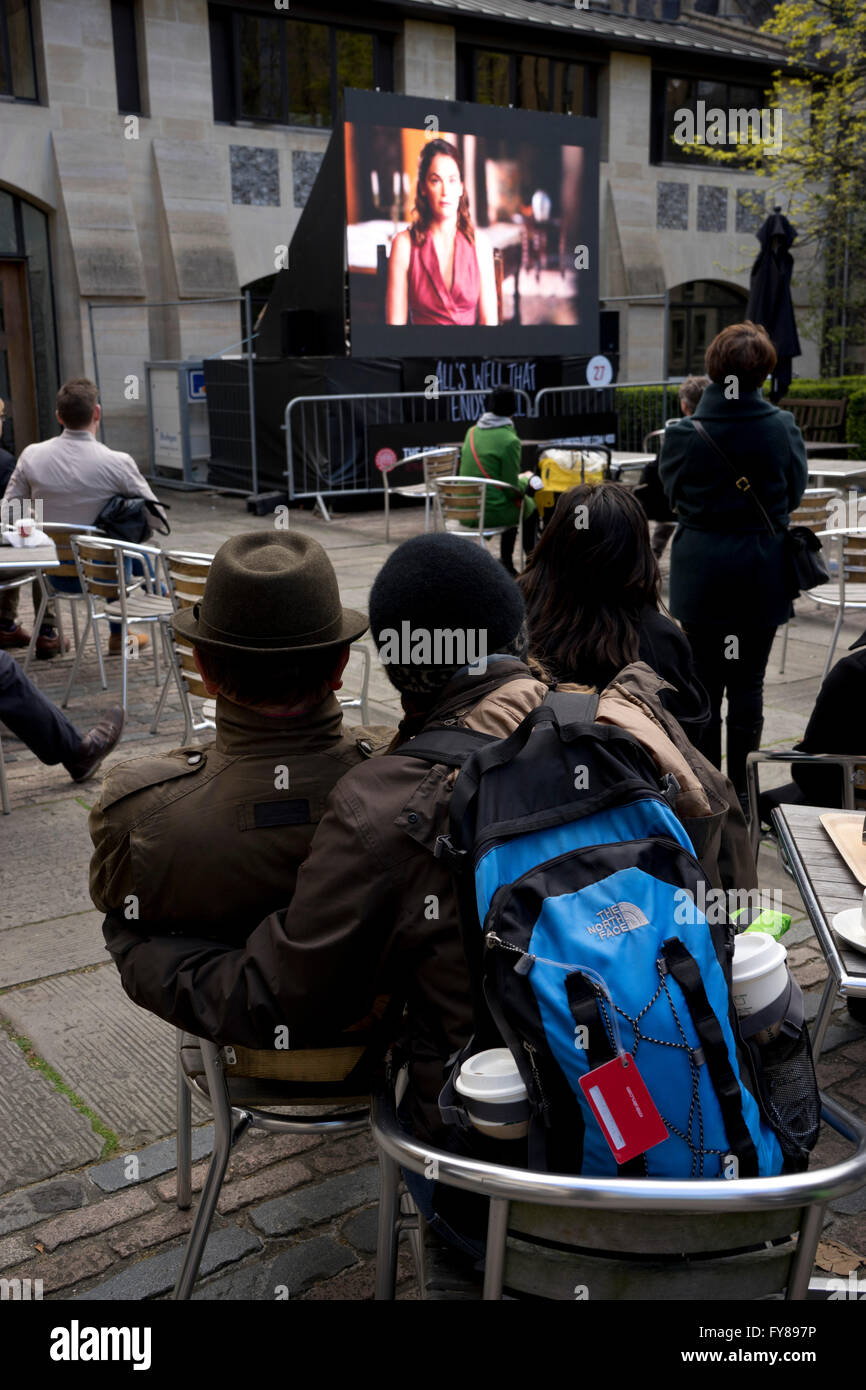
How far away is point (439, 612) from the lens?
1.96 m

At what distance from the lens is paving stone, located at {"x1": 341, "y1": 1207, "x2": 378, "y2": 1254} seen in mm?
→ 2664

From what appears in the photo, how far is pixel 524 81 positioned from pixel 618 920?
25.3 metres

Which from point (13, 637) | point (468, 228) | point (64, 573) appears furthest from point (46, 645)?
point (468, 228)

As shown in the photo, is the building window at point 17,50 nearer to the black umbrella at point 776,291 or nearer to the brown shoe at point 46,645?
the black umbrella at point 776,291

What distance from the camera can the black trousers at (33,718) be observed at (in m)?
5.27

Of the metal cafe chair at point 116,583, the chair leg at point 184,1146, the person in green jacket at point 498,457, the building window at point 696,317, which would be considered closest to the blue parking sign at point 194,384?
the person in green jacket at point 498,457

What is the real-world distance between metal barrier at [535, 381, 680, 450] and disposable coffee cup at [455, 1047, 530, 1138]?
15.3 metres

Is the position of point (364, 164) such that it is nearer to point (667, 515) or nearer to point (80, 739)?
point (667, 515)

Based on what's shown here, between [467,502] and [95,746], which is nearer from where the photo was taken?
[95,746]

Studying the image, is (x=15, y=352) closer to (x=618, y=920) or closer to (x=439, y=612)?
(x=439, y=612)

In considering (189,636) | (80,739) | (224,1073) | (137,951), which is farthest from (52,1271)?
(80,739)

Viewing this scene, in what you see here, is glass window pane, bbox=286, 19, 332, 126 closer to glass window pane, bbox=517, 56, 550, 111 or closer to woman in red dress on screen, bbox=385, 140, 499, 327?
glass window pane, bbox=517, 56, 550, 111
